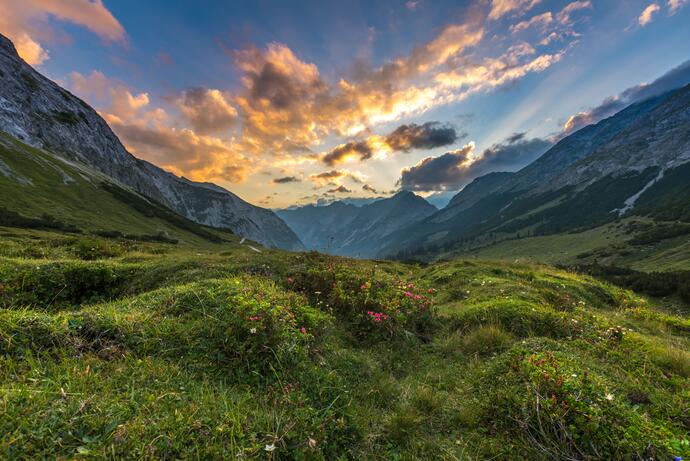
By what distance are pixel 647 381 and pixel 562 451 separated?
325cm

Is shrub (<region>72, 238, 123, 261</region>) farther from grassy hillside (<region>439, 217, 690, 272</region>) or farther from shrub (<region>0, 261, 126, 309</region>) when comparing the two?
grassy hillside (<region>439, 217, 690, 272</region>)

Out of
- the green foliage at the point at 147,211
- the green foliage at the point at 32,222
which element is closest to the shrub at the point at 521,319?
the green foliage at the point at 32,222

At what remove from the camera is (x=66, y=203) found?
70.6 m

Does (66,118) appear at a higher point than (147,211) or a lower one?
higher

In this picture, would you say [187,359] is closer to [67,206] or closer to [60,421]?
[60,421]

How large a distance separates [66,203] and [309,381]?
92256 millimetres

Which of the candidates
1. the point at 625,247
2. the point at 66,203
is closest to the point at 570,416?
the point at 66,203

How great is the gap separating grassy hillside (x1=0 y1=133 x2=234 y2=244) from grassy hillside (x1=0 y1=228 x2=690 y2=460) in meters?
60.2

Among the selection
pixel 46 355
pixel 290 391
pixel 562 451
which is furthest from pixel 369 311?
pixel 46 355

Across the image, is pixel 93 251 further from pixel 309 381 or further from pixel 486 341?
pixel 486 341

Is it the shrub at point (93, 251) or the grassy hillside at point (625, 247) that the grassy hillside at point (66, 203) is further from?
the grassy hillside at point (625, 247)

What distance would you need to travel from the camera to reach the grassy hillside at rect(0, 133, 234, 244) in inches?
2191

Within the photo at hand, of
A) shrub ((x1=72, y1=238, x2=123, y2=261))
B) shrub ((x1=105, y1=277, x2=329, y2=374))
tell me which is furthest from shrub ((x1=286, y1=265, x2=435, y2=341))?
shrub ((x1=72, y1=238, x2=123, y2=261))

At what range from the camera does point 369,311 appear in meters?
9.02
